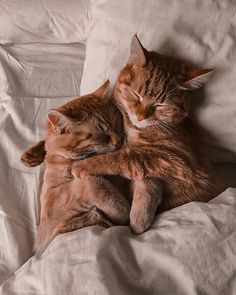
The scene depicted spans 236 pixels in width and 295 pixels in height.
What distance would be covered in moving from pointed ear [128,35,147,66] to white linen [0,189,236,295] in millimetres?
432

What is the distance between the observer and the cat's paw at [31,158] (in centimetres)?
122

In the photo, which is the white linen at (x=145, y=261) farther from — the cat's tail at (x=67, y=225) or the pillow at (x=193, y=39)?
the pillow at (x=193, y=39)

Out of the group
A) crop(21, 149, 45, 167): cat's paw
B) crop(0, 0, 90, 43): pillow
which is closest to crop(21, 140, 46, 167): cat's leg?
crop(21, 149, 45, 167): cat's paw

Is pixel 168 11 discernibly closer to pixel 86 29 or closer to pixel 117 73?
pixel 117 73

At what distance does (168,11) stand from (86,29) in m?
0.46

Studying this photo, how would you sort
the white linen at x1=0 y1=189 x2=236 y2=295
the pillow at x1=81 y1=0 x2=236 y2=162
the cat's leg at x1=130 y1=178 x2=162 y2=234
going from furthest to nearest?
the pillow at x1=81 y1=0 x2=236 y2=162 < the cat's leg at x1=130 y1=178 x2=162 y2=234 < the white linen at x1=0 y1=189 x2=236 y2=295

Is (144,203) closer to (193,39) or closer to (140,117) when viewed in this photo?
(140,117)

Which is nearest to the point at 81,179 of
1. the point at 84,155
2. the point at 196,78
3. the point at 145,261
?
the point at 84,155

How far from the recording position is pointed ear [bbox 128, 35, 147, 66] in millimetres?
1062

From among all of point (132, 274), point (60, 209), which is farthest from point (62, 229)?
point (132, 274)

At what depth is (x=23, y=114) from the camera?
1.36m

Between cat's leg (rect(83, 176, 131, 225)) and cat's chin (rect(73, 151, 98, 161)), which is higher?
cat's chin (rect(73, 151, 98, 161))

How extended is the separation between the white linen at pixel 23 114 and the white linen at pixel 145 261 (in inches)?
6.9

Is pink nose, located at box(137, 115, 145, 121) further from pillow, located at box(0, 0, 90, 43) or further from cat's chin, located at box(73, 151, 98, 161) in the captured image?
pillow, located at box(0, 0, 90, 43)
